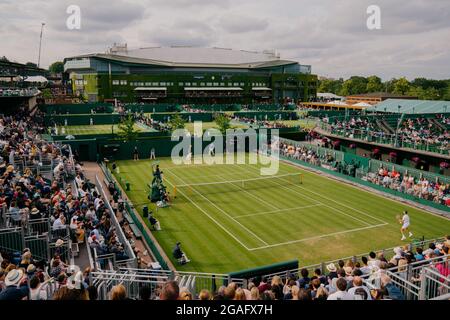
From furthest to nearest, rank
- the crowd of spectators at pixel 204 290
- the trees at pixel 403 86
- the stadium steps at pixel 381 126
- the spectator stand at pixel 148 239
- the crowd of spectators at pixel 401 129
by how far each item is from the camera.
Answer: the trees at pixel 403 86
the stadium steps at pixel 381 126
the crowd of spectators at pixel 401 129
the spectator stand at pixel 148 239
the crowd of spectators at pixel 204 290

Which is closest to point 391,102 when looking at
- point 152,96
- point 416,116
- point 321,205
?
point 416,116

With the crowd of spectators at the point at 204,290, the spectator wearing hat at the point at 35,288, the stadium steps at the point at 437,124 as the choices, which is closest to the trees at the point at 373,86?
the stadium steps at the point at 437,124

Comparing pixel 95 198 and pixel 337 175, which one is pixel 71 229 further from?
pixel 337 175

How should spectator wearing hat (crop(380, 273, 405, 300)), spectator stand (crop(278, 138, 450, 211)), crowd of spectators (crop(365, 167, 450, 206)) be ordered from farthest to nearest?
spectator stand (crop(278, 138, 450, 211)), crowd of spectators (crop(365, 167, 450, 206)), spectator wearing hat (crop(380, 273, 405, 300))

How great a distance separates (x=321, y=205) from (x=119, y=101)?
87.6 m

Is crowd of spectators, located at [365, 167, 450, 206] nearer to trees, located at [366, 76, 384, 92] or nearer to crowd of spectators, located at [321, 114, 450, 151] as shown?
crowd of spectators, located at [321, 114, 450, 151]

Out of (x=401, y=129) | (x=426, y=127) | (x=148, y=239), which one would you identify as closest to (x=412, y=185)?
(x=148, y=239)

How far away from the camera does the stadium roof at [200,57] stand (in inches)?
4988

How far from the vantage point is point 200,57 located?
461 feet

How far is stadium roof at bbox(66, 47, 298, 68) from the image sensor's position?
12669 cm

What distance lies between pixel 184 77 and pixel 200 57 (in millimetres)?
27880

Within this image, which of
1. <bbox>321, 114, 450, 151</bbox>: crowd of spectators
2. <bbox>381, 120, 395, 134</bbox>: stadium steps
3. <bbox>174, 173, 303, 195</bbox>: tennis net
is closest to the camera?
<bbox>174, 173, 303, 195</bbox>: tennis net

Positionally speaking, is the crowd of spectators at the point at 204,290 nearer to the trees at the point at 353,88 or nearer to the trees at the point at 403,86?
the trees at the point at 403,86

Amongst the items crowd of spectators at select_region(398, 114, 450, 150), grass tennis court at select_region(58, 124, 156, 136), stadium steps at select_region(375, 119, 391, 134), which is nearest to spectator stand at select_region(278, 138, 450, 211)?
crowd of spectators at select_region(398, 114, 450, 150)
